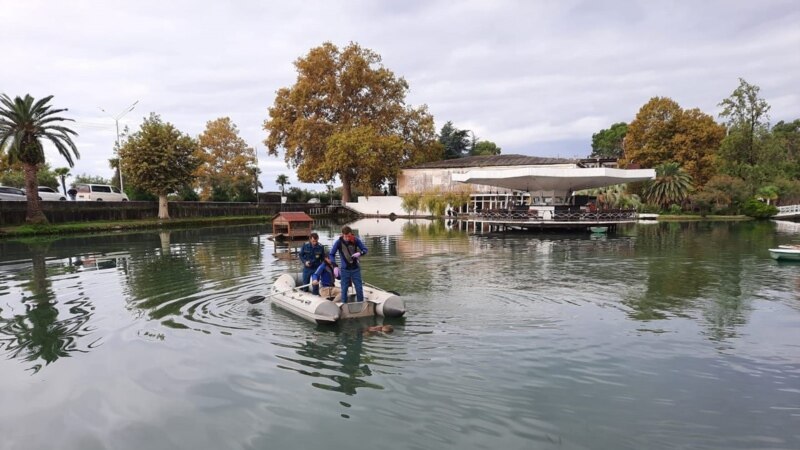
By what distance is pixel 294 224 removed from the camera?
31391 mm

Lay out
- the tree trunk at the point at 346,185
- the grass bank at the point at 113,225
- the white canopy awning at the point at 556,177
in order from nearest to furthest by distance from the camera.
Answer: the grass bank at the point at 113,225 < the white canopy awning at the point at 556,177 < the tree trunk at the point at 346,185

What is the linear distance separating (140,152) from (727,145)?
63270 mm

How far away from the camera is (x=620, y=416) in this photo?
21.2 ft

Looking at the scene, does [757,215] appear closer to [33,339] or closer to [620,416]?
[620,416]

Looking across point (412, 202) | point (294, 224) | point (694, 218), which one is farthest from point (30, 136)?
point (694, 218)

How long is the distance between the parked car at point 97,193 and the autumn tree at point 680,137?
5968cm

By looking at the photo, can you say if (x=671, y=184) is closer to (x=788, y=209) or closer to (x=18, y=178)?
(x=788, y=209)

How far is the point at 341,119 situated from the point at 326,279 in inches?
2251

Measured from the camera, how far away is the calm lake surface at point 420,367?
20.4 feet

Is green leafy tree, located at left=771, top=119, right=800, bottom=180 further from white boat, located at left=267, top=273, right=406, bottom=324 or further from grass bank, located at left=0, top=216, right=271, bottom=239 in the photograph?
white boat, located at left=267, top=273, right=406, bottom=324

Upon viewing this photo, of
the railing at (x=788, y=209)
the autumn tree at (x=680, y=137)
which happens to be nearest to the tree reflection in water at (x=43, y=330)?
the autumn tree at (x=680, y=137)

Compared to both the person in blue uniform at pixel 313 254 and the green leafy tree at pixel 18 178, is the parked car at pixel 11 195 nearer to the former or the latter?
the green leafy tree at pixel 18 178

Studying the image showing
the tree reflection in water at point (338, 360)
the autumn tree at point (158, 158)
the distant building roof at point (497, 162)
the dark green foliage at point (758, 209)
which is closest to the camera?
the tree reflection in water at point (338, 360)

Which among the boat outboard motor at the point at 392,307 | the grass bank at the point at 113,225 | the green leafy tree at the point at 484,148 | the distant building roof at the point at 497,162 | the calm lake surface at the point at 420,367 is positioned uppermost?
the green leafy tree at the point at 484,148
